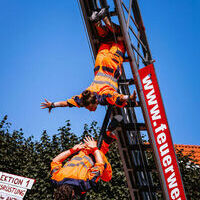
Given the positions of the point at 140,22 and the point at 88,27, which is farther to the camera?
the point at 140,22

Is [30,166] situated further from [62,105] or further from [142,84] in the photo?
[142,84]

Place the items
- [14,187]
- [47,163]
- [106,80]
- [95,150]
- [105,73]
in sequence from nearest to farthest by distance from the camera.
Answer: [95,150] → [106,80] → [105,73] → [14,187] → [47,163]

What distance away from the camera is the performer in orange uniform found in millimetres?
3456

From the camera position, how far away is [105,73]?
4.98m

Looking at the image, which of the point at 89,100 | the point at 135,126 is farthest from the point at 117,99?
the point at 135,126

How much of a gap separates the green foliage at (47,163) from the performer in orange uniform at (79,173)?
5101 mm

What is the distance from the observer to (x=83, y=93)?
452 cm

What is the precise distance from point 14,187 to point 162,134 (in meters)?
4.51

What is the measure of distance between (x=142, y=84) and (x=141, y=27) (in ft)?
5.39

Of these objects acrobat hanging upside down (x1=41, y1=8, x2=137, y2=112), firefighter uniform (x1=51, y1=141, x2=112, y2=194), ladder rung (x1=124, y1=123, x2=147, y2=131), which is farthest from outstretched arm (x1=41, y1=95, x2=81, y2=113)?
ladder rung (x1=124, y1=123, x2=147, y2=131)

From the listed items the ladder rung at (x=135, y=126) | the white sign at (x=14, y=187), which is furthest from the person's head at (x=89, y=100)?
the white sign at (x=14, y=187)

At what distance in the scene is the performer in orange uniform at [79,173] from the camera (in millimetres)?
3456

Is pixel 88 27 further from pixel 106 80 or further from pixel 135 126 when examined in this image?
pixel 135 126

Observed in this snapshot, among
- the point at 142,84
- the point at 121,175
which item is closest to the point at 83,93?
the point at 142,84
